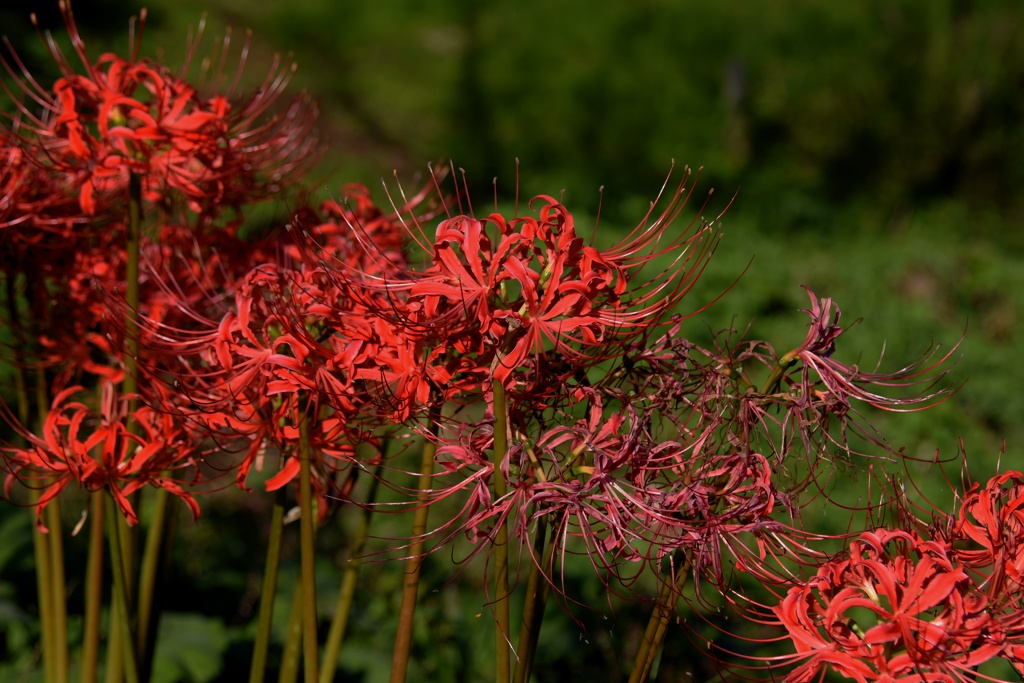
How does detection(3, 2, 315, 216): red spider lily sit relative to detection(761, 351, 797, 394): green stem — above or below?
above

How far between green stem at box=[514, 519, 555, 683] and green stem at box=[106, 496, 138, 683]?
0.62m

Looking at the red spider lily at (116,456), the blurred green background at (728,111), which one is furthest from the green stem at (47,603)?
the blurred green background at (728,111)

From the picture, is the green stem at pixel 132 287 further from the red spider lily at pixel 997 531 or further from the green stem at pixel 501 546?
the red spider lily at pixel 997 531

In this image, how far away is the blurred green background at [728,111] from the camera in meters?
5.62

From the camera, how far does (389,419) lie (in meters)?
1.24

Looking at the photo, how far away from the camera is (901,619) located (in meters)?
1.01

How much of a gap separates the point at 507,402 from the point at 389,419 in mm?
167

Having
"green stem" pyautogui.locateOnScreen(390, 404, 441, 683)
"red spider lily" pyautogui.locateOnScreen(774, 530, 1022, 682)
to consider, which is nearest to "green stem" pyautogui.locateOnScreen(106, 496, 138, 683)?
"green stem" pyautogui.locateOnScreen(390, 404, 441, 683)

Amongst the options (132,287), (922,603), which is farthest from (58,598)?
(922,603)

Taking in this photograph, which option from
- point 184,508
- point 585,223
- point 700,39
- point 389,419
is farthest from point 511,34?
point 389,419

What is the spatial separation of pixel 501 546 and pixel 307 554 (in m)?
0.32

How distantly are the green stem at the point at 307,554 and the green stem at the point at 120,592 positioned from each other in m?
0.32

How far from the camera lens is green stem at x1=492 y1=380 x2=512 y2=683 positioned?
109 cm

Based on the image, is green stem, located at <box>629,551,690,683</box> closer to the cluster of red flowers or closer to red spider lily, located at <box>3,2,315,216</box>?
the cluster of red flowers
